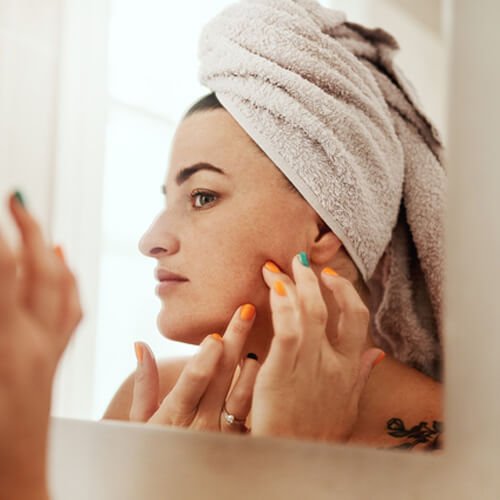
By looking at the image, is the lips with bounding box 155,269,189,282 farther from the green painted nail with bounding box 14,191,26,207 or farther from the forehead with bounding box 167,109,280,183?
the green painted nail with bounding box 14,191,26,207

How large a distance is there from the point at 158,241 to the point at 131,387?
170 millimetres

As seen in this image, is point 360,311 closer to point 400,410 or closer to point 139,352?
point 400,410

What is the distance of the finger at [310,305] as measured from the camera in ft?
2.19

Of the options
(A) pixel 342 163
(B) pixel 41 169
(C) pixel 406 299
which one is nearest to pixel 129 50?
(B) pixel 41 169

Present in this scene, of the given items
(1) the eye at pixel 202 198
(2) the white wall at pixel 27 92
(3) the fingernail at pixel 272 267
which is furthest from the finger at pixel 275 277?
(2) the white wall at pixel 27 92

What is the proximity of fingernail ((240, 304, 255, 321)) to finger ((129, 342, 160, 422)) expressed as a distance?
14 cm

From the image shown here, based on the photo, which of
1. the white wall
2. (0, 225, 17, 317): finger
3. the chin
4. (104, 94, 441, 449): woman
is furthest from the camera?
the white wall

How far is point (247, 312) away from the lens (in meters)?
0.71

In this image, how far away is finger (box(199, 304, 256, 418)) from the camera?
28.2 inches

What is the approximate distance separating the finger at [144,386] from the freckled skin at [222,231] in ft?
0.12

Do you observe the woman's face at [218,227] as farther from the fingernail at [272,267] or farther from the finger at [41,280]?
the finger at [41,280]

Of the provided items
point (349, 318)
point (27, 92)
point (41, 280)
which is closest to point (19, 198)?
point (41, 280)

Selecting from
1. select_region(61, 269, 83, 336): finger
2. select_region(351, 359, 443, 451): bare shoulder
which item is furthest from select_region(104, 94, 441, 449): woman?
select_region(61, 269, 83, 336): finger

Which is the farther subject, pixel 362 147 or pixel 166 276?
pixel 166 276
